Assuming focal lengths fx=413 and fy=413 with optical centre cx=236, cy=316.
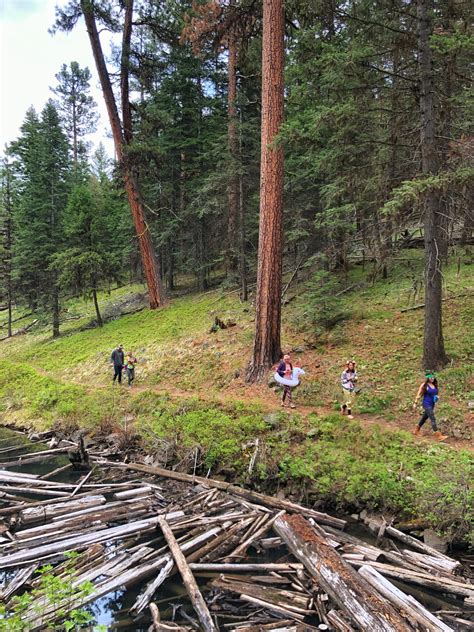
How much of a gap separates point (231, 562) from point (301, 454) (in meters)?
3.55

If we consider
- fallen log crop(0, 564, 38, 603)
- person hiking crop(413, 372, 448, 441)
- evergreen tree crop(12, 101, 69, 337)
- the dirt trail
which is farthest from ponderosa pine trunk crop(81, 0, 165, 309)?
fallen log crop(0, 564, 38, 603)

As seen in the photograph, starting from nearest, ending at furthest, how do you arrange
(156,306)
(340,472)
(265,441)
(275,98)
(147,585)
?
1. (147,585)
2. (340,472)
3. (265,441)
4. (275,98)
5. (156,306)

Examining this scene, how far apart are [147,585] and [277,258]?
974 centimetres

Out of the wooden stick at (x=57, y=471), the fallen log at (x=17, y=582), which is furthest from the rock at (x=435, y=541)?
the wooden stick at (x=57, y=471)

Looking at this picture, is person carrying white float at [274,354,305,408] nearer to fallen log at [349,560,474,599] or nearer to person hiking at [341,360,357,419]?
person hiking at [341,360,357,419]

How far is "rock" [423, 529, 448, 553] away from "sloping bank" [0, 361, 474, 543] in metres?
0.14

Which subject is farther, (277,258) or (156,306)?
(156,306)

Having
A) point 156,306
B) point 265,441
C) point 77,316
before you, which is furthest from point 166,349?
point 77,316

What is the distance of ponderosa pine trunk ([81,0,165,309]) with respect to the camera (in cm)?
2361

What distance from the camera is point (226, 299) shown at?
72.8 ft

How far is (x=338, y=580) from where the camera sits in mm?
5469

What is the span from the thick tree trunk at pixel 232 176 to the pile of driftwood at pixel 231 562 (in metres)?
15.1

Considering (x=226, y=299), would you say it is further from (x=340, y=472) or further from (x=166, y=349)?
(x=340, y=472)

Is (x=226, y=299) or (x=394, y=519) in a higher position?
(x=226, y=299)
